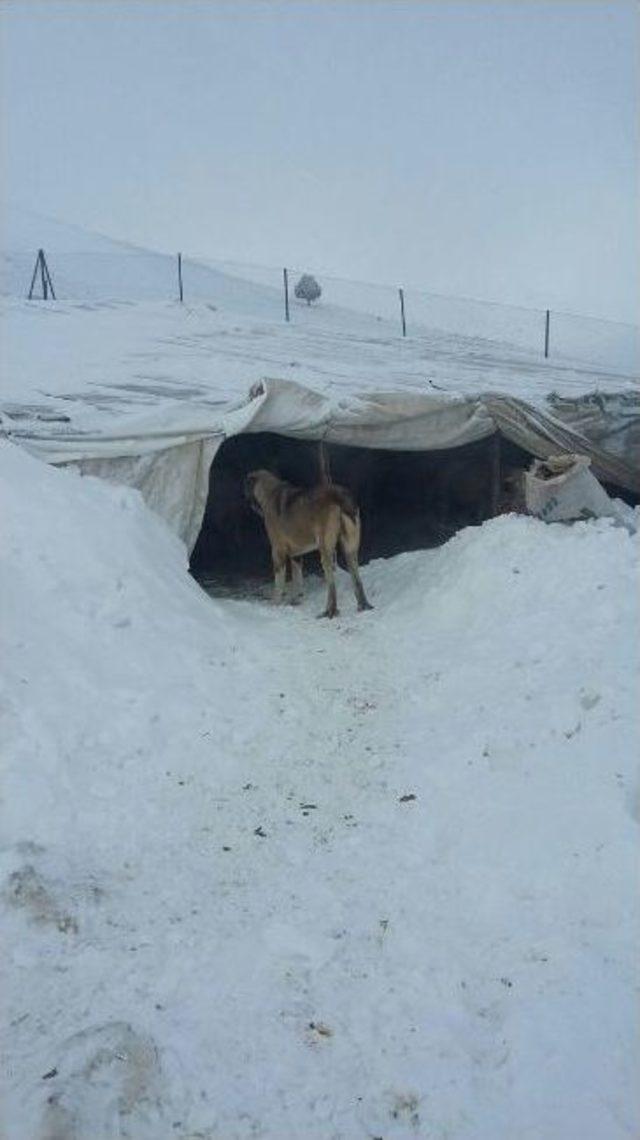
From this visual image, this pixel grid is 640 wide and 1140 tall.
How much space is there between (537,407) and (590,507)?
2806mm

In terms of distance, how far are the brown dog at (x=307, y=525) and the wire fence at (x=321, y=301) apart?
10.0 metres

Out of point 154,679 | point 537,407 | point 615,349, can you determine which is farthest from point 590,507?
point 615,349

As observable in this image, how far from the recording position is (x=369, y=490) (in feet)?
50.6

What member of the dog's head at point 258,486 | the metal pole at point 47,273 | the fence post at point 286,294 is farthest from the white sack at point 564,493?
the metal pole at point 47,273

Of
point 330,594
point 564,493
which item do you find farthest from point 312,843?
point 564,493

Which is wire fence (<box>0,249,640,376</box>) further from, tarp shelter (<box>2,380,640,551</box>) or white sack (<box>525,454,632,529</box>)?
white sack (<box>525,454,632,529</box>)

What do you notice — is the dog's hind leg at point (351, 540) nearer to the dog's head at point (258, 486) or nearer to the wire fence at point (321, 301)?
the dog's head at point (258, 486)

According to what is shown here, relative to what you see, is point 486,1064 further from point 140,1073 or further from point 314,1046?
point 140,1073

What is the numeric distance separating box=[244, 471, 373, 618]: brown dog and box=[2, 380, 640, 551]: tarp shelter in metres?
0.82

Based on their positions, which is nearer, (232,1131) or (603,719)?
(232,1131)

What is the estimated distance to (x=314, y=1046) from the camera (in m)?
3.20

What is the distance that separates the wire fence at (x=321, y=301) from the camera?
20875mm

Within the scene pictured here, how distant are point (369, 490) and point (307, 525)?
18.4ft

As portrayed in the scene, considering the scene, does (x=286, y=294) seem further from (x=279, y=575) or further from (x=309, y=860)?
(x=309, y=860)
